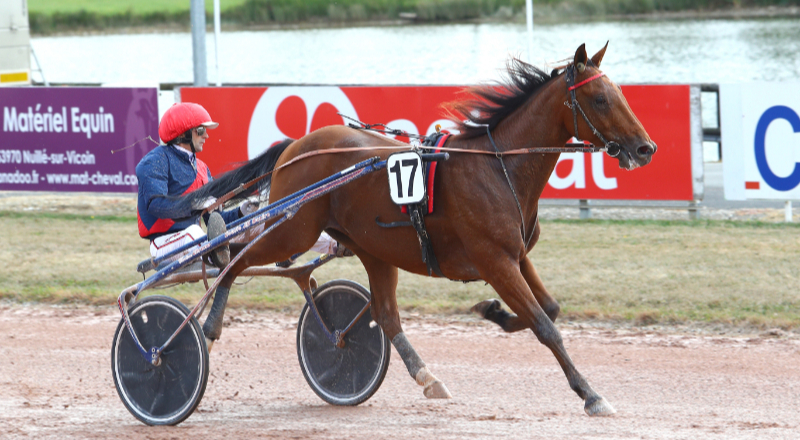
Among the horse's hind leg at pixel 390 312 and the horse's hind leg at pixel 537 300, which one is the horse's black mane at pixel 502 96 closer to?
the horse's hind leg at pixel 537 300

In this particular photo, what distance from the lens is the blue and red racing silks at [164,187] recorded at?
182 inches

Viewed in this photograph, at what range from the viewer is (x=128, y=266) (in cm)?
816

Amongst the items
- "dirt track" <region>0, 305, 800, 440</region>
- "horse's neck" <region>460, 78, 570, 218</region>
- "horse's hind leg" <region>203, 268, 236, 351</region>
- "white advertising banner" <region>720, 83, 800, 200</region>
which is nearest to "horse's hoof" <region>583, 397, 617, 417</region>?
"dirt track" <region>0, 305, 800, 440</region>

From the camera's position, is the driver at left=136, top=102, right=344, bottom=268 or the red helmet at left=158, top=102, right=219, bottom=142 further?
the red helmet at left=158, top=102, right=219, bottom=142

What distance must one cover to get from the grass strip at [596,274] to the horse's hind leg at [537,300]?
1917 mm

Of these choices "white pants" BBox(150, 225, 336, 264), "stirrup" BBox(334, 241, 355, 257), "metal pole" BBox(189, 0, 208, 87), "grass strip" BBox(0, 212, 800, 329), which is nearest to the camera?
"white pants" BBox(150, 225, 336, 264)

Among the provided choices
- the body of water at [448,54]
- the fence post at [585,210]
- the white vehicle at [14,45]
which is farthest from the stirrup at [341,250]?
the body of water at [448,54]

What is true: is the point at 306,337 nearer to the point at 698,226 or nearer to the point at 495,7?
the point at 698,226

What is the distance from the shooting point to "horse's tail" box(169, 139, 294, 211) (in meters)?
4.78

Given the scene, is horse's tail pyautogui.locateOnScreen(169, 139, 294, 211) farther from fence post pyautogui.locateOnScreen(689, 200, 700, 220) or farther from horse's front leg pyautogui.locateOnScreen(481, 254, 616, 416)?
fence post pyautogui.locateOnScreen(689, 200, 700, 220)

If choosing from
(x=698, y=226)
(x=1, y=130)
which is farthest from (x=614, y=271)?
(x=1, y=130)

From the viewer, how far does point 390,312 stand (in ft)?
15.8

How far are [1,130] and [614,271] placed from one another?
7291mm

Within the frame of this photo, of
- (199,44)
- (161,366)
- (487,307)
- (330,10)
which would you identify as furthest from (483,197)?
(330,10)
